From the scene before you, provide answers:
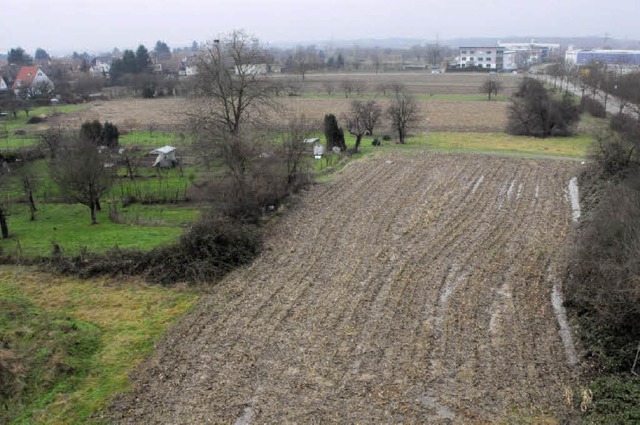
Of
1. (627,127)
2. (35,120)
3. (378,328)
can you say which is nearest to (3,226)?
(378,328)

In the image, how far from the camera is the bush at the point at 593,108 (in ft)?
166

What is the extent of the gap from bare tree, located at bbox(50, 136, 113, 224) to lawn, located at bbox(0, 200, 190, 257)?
4.01 feet

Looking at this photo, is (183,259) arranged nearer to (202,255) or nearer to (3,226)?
(202,255)

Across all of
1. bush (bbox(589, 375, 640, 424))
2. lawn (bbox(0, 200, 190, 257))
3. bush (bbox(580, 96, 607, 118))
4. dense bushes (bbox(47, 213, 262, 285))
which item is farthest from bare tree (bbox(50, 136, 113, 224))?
bush (bbox(580, 96, 607, 118))

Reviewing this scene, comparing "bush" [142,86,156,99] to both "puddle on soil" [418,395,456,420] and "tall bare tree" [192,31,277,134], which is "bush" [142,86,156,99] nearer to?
"tall bare tree" [192,31,277,134]

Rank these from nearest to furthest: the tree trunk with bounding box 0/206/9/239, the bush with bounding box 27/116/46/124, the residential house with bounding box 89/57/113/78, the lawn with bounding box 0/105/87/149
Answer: the tree trunk with bounding box 0/206/9/239 < the lawn with bounding box 0/105/87/149 < the bush with bounding box 27/116/46/124 < the residential house with bounding box 89/57/113/78

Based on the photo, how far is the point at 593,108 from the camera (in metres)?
51.8

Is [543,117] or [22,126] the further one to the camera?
[22,126]

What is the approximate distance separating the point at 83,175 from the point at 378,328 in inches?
567

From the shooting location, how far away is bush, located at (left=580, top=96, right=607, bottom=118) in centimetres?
5062

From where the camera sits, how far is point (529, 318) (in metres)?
15.3

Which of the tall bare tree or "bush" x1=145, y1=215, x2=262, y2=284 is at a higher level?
the tall bare tree

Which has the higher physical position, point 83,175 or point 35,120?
point 35,120

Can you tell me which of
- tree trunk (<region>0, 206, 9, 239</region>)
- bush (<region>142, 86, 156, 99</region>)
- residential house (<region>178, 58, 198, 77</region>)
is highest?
residential house (<region>178, 58, 198, 77</region>)
